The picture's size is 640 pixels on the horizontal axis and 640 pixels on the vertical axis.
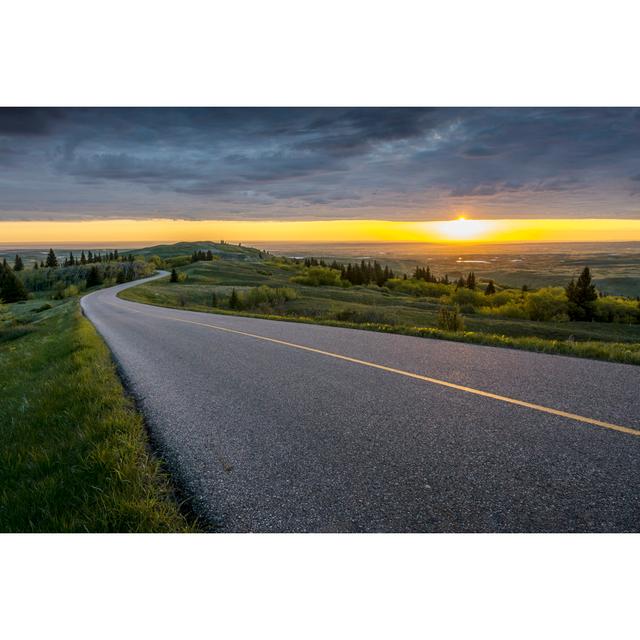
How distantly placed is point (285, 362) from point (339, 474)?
436 centimetres

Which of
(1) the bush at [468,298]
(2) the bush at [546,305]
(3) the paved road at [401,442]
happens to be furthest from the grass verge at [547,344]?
(1) the bush at [468,298]

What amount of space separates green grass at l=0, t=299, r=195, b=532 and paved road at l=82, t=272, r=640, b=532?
301mm

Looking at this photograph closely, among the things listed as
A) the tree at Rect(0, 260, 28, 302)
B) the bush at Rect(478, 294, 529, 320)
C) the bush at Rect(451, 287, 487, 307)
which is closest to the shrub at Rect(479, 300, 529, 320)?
the bush at Rect(478, 294, 529, 320)

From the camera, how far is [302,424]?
4676 mm

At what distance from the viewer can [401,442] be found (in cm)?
407

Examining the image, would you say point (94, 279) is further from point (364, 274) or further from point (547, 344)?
point (547, 344)

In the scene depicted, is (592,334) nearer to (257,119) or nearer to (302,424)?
(257,119)

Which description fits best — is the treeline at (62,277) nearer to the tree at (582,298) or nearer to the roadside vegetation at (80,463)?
the roadside vegetation at (80,463)

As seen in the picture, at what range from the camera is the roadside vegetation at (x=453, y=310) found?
10.3 meters

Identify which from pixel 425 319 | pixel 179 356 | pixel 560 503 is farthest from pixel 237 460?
pixel 425 319

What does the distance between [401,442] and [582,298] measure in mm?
57080

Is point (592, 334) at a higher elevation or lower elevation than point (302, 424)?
lower

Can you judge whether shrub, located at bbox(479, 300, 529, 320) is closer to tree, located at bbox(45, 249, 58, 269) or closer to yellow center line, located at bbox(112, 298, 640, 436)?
yellow center line, located at bbox(112, 298, 640, 436)

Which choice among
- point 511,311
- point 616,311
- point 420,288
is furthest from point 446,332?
point 420,288
